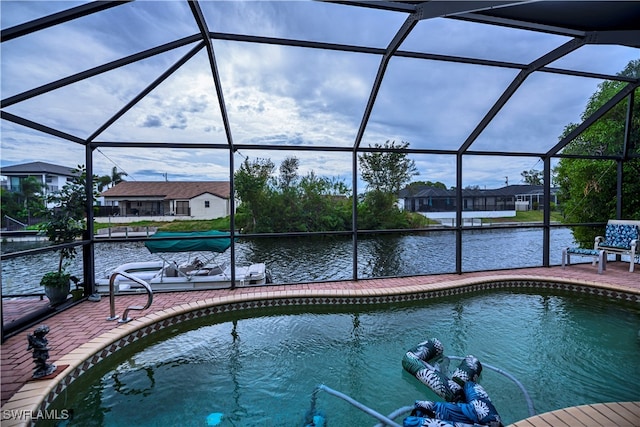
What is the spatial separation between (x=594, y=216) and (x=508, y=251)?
468 cm

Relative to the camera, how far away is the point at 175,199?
12.8 meters

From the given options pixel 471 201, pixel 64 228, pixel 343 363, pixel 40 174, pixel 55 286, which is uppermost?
pixel 40 174

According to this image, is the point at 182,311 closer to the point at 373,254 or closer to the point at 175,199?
the point at 175,199

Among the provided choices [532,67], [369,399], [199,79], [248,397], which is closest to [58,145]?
[199,79]

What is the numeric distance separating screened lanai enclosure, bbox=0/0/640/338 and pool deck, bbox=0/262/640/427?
75 centimetres

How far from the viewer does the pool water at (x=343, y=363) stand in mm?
2752

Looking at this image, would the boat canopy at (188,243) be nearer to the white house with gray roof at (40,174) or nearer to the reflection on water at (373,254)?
the white house with gray roof at (40,174)

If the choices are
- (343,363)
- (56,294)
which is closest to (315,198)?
(56,294)

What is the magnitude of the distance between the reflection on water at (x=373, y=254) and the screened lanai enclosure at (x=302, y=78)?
5.68 meters

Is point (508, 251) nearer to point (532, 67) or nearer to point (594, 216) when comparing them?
point (594, 216)

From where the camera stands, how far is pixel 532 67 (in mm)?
4836

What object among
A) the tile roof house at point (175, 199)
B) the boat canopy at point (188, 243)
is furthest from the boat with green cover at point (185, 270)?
the tile roof house at point (175, 199)

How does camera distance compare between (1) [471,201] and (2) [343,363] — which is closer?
(2) [343,363]

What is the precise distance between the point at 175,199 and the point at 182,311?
9.46m
